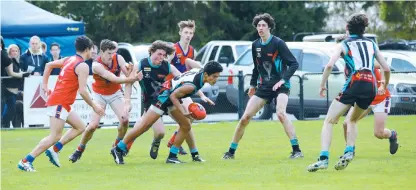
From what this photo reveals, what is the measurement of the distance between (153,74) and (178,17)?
28.5 meters

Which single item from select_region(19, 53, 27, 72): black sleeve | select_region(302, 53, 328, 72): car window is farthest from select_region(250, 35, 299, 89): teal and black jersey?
select_region(302, 53, 328, 72): car window

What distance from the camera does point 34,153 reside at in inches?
587

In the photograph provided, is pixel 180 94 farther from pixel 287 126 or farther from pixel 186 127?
pixel 287 126

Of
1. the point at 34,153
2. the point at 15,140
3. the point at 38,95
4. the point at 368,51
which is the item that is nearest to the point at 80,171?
the point at 34,153

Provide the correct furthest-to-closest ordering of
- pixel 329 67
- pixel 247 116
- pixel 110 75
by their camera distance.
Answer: pixel 247 116 < pixel 110 75 < pixel 329 67

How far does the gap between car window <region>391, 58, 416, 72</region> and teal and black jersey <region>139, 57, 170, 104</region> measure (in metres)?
12.0

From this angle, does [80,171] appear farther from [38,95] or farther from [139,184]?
[38,95]

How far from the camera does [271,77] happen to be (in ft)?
53.0

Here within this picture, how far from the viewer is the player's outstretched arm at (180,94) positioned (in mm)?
14734

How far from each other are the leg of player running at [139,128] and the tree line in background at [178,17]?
1097 inches

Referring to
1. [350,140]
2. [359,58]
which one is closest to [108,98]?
[350,140]

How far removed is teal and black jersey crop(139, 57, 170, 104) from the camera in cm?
1584

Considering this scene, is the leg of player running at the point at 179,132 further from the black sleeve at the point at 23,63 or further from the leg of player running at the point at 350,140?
the black sleeve at the point at 23,63

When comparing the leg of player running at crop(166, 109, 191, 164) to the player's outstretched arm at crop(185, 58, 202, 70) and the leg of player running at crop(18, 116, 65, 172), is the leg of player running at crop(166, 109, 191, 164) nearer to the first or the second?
the leg of player running at crop(18, 116, 65, 172)
